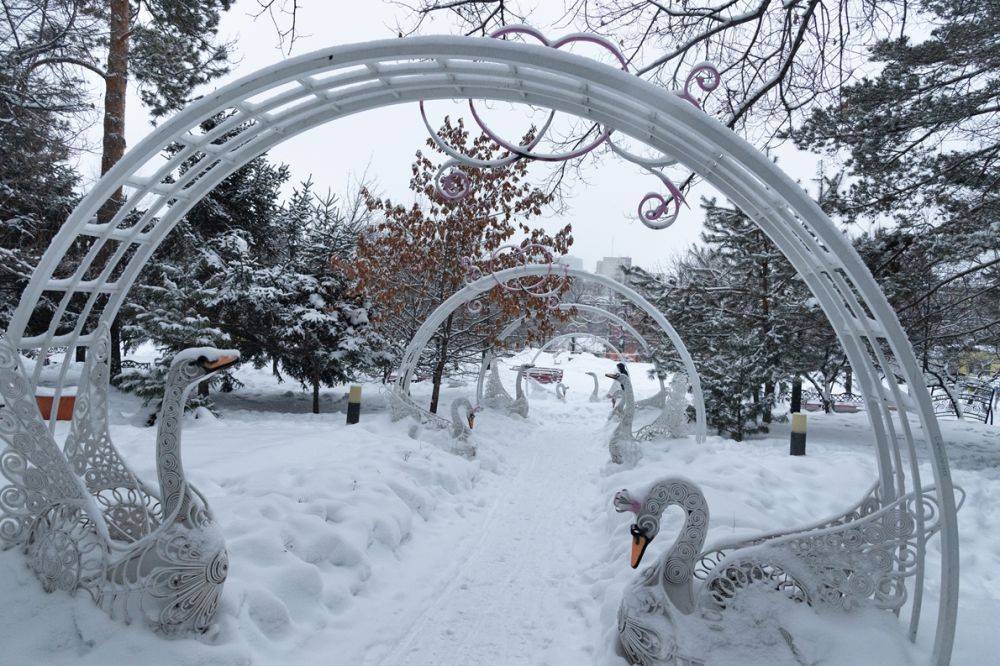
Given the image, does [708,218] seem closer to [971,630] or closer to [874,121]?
[874,121]

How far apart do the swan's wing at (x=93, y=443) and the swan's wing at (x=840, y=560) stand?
358 cm

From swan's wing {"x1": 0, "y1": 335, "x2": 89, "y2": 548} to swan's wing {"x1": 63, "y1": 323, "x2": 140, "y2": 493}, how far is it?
642 mm

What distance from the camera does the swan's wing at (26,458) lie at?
2604 mm

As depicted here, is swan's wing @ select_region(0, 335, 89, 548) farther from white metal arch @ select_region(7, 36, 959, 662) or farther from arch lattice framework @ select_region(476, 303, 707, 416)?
arch lattice framework @ select_region(476, 303, 707, 416)

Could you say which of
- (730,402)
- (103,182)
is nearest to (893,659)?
(103,182)

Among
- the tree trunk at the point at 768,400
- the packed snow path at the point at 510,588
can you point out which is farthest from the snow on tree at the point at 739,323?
the packed snow path at the point at 510,588

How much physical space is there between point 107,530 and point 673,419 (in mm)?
7966

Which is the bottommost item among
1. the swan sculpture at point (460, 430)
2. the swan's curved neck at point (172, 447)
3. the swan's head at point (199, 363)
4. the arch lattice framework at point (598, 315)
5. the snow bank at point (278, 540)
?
the snow bank at point (278, 540)

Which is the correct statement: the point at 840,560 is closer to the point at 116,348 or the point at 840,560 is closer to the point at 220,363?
the point at 220,363

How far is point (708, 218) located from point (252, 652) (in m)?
11.6

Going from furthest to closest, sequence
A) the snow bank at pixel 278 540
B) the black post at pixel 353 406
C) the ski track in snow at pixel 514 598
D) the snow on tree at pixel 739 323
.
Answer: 1. the snow on tree at pixel 739 323
2. the black post at pixel 353 406
3. the ski track in snow at pixel 514 598
4. the snow bank at pixel 278 540

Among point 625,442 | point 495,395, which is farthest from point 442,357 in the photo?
point 625,442

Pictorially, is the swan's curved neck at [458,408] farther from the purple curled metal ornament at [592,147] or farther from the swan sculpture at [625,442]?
the purple curled metal ornament at [592,147]

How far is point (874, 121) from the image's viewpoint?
6652 mm
